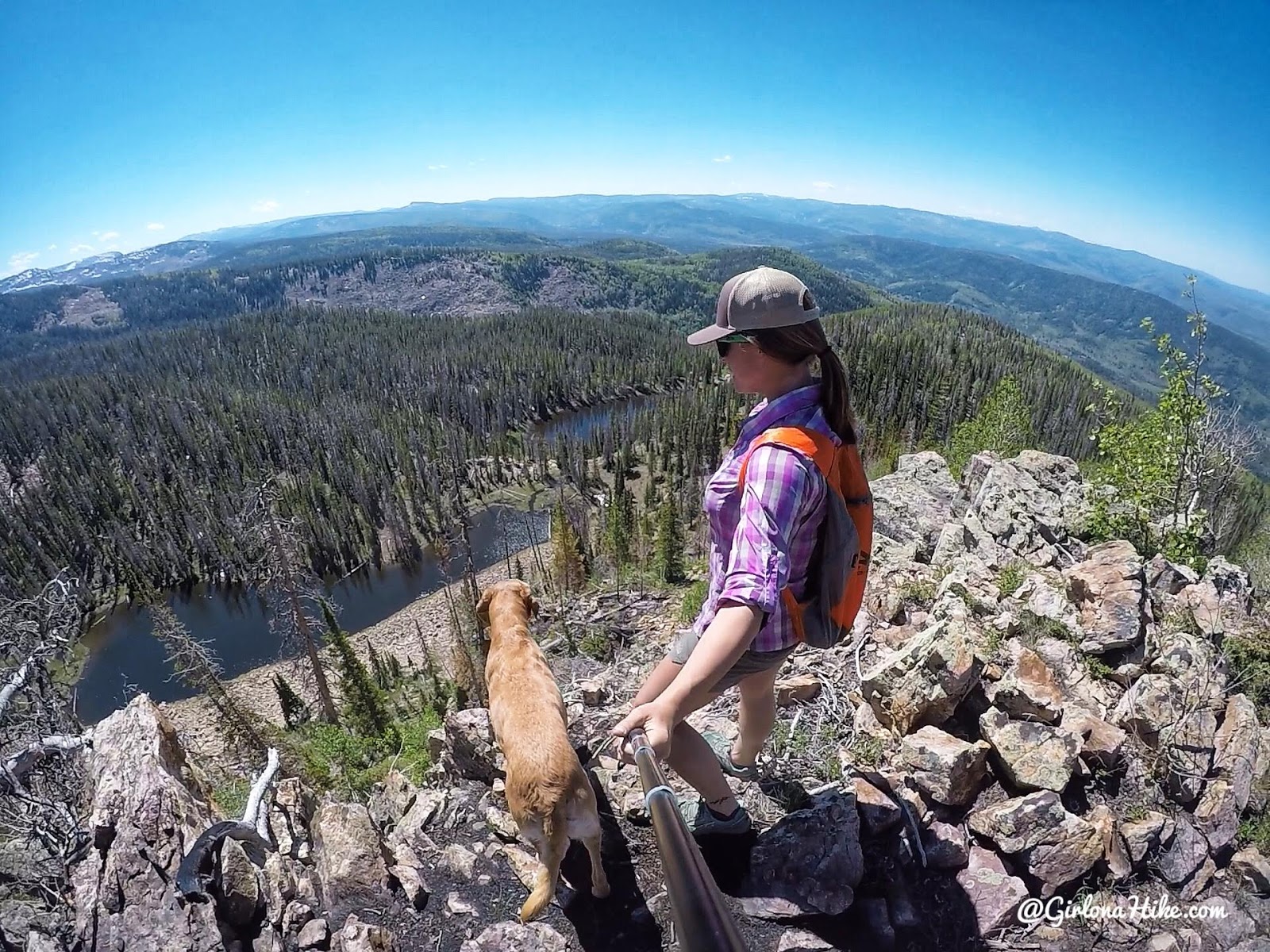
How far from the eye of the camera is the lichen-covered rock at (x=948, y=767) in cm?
464

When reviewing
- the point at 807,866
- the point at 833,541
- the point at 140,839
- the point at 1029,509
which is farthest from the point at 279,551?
the point at 1029,509

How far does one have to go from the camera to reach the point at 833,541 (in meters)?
2.96

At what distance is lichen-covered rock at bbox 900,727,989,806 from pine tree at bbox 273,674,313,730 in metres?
31.1

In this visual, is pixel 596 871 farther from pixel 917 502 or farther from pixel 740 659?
pixel 917 502

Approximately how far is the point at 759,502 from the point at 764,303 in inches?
37.3

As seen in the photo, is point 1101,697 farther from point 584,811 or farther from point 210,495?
point 210,495

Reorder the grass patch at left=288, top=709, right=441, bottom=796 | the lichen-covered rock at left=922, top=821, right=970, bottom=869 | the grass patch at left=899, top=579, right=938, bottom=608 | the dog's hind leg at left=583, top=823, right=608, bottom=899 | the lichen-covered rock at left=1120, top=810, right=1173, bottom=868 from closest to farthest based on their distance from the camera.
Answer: the lichen-covered rock at left=1120, top=810, right=1173, bottom=868 → the lichen-covered rock at left=922, top=821, right=970, bottom=869 → the dog's hind leg at left=583, top=823, right=608, bottom=899 → the grass patch at left=899, top=579, right=938, bottom=608 → the grass patch at left=288, top=709, right=441, bottom=796

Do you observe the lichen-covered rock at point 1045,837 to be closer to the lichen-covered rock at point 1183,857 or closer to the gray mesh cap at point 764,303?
the lichen-covered rock at point 1183,857

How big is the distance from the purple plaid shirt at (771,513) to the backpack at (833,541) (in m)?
0.05

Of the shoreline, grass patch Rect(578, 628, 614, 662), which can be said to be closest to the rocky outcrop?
grass patch Rect(578, 628, 614, 662)

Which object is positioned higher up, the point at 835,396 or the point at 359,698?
the point at 835,396

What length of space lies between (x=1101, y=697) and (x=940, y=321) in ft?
485

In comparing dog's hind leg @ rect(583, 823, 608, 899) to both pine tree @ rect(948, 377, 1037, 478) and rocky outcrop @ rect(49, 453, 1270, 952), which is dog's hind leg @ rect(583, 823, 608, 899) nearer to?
rocky outcrop @ rect(49, 453, 1270, 952)

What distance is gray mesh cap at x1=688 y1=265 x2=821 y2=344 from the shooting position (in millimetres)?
2684
